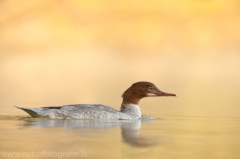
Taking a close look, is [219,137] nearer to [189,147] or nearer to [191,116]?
[189,147]

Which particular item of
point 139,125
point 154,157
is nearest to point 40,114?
point 139,125

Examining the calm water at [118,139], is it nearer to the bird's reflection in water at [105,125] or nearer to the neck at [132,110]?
the bird's reflection in water at [105,125]

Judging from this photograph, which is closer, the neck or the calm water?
the calm water

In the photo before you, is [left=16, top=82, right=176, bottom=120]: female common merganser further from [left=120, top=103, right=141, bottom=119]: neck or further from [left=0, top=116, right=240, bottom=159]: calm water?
[left=0, top=116, right=240, bottom=159]: calm water

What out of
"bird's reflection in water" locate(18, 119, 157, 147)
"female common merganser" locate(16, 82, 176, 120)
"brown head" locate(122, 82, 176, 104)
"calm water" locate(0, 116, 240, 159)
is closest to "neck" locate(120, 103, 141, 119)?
"female common merganser" locate(16, 82, 176, 120)

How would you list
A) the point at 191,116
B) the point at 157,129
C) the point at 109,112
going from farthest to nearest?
the point at 191,116 → the point at 109,112 → the point at 157,129

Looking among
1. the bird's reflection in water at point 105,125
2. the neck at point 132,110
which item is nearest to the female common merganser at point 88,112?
the neck at point 132,110

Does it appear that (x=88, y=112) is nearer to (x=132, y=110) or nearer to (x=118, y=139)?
(x=132, y=110)

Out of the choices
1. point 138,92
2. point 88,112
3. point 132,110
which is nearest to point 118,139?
point 88,112
